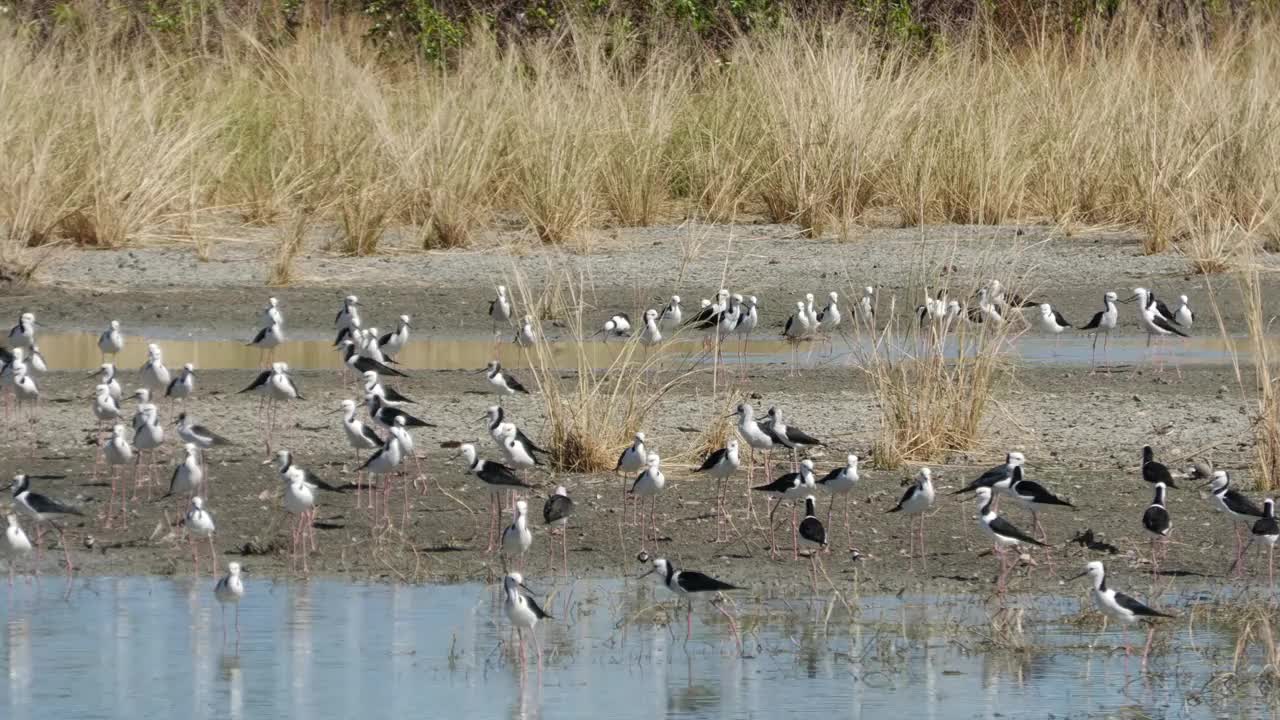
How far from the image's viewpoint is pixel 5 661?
24.4 ft

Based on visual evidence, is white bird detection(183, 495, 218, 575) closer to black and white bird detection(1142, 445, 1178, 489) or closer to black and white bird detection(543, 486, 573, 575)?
black and white bird detection(543, 486, 573, 575)

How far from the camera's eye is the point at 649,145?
800 inches

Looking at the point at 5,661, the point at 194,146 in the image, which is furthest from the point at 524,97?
the point at 5,661

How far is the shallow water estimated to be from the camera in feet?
22.8

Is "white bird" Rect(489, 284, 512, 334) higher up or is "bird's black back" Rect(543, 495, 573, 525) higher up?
"bird's black back" Rect(543, 495, 573, 525)

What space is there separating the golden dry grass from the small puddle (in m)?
2.17

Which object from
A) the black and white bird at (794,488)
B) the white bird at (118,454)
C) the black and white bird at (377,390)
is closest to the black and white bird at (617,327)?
the black and white bird at (377,390)

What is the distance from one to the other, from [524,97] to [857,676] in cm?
1363

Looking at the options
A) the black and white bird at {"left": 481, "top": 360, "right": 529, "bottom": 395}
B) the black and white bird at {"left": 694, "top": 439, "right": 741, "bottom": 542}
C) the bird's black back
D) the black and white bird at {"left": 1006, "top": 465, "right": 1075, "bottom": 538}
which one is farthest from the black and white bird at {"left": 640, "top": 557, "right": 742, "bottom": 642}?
the black and white bird at {"left": 481, "top": 360, "right": 529, "bottom": 395}

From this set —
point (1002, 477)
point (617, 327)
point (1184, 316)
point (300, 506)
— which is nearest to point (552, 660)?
point (300, 506)

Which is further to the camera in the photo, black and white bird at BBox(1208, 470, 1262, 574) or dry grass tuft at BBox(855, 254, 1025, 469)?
dry grass tuft at BBox(855, 254, 1025, 469)

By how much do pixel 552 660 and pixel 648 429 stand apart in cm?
426

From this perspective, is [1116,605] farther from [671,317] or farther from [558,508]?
[671,317]

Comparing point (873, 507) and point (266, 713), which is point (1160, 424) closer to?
point (873, 507)
